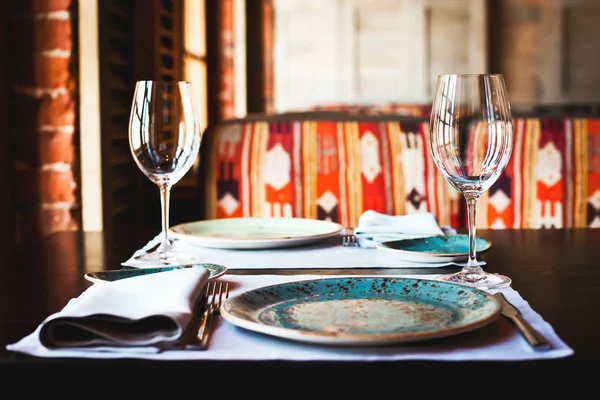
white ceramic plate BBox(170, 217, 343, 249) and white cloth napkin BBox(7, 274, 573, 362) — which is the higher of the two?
white ceramic plate BBox(170, 217, 343, 249)

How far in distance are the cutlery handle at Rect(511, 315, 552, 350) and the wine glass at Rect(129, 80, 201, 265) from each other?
0.48 meters

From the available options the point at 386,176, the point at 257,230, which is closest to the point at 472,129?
the point at 257,230

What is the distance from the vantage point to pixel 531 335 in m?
0.59

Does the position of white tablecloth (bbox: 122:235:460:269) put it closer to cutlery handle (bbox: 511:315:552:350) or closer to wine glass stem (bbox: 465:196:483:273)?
wine glass stem (bbox: 465:196:483:273)

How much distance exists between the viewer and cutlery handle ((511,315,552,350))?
57 centimetres

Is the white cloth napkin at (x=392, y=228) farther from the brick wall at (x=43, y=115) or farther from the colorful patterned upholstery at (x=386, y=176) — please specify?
the brick wall at (x=43, y=115)

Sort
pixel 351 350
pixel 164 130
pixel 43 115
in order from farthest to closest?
pixel 43 115 < pixel 164 130 < pixel 351 350

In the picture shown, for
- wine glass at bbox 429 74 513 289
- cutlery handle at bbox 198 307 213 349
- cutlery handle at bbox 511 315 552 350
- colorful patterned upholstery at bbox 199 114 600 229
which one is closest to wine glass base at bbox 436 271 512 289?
wine glass at bbox 429 74 513 289

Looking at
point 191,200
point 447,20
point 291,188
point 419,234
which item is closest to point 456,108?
point 419,234

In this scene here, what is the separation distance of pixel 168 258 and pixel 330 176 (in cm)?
94

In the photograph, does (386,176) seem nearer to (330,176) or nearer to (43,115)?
(330,176)

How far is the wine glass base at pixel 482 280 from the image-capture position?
0.80 m

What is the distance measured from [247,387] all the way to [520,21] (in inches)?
217

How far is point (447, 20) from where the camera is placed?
5.54 meters
